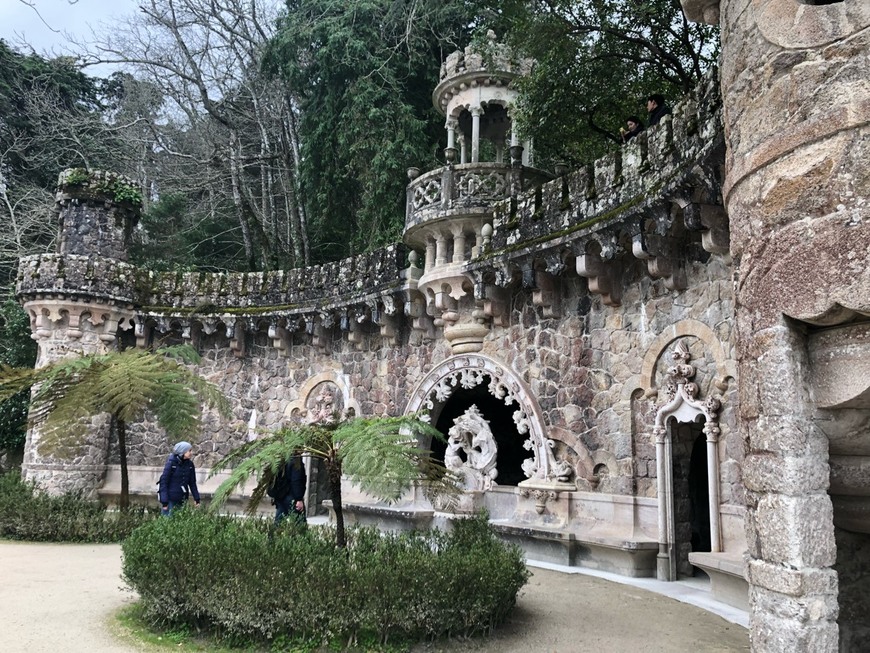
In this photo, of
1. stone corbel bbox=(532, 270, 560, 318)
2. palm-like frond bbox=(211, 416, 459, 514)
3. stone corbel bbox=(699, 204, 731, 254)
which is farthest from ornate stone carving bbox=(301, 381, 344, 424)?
stone corbel bbox=(699, 204, 731, 254)

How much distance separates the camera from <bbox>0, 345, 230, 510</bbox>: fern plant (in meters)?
9.58

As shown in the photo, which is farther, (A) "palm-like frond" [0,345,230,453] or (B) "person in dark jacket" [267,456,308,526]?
(A) "palm-like frond" [0,345,230,453]

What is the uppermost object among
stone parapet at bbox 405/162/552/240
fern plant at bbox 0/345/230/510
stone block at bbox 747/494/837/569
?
stone parapet at bbox 405/162/552/240

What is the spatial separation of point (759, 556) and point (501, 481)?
10611 mm

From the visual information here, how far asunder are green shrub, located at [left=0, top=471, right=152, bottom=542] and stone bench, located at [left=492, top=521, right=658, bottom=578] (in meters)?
5.55

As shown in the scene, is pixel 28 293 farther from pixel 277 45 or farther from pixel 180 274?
pixel 277 45

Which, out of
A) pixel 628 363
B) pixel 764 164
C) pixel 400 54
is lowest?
pixel 628 363

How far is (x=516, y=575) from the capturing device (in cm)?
573

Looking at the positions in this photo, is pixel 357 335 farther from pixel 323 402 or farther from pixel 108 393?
pixel 108 393

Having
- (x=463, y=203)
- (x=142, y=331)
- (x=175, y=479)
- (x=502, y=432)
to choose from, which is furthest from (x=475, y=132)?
(x=142, y=331)

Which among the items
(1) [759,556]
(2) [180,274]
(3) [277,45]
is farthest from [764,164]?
(3) [277,45]

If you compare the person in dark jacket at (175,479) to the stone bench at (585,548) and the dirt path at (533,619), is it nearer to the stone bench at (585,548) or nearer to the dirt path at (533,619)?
the dirt path at (533,619)

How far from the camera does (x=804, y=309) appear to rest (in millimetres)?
3275

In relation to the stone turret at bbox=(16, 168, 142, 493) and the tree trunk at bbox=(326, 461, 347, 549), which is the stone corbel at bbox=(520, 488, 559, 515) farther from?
the stone turret at bbox=(16, 168, 142, 493)
